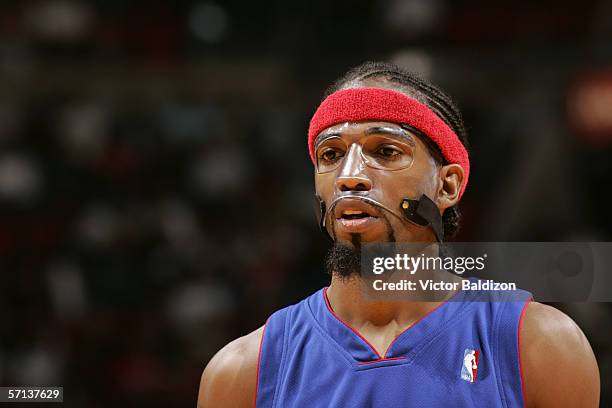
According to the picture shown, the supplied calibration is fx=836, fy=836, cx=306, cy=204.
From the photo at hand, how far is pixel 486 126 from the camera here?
538 cm

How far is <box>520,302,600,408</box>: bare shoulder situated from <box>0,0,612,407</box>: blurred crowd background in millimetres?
2223

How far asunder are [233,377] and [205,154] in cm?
371

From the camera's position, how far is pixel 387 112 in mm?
1872

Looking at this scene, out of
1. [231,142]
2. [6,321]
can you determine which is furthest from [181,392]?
[231,142]

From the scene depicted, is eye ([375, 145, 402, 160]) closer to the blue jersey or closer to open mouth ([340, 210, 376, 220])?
open mouth ([340, 210, 376, 220])

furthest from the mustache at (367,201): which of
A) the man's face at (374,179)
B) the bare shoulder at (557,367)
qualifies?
the bare shoulder at (557,367)

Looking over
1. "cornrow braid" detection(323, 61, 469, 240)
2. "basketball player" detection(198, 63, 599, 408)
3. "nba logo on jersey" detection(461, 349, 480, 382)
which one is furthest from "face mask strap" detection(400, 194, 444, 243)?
"nba logo on jersey" detection(461, 349, 480, 382)

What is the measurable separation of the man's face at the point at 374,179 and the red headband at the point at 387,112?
0.02 metres

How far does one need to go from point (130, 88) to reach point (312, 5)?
1384mm

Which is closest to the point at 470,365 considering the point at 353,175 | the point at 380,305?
the point at 380,305

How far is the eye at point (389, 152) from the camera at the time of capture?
6.14 feet

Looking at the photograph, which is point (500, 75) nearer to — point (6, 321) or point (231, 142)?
point (231, 142)

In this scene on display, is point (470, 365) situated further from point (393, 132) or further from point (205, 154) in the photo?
point (205, 154)

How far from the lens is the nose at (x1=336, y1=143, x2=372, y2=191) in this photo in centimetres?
184
